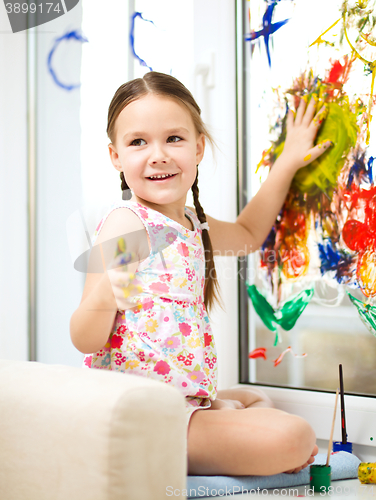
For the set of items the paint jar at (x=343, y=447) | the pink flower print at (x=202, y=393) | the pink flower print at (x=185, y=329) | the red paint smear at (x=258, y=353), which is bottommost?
the paint jar at (x=343, y=447)

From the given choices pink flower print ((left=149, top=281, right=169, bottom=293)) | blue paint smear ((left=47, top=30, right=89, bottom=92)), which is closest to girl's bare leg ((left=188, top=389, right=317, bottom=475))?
pink flower print ((left=149, top=281, right=169, bottom=293))

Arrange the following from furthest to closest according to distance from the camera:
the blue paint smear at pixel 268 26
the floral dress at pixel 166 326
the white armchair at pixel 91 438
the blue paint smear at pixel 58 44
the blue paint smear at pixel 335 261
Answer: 1. the blue paint smear at pixel 58 44
2. the blue paint smear at pixel 268 26
3. the blue paint smear at pixel 335 261
4. the floral dress at pixel 166 326
5. the white armchair at pixel 91 438

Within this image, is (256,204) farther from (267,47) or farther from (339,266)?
(267,47)

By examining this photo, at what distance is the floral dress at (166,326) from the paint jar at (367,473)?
0.88 ft

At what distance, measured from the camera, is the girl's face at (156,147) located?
824 millimetres

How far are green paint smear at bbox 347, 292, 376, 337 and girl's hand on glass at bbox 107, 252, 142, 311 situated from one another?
0.41 metres

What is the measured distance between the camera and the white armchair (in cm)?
47

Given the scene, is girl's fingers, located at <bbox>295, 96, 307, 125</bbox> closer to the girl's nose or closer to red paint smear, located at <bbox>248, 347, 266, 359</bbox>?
the girl's nose

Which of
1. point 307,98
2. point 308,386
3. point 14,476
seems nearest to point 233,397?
point 308,386

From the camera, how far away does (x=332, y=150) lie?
3.04 feet

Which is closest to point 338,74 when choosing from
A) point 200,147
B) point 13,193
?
point 200,147

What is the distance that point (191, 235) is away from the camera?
907 mm

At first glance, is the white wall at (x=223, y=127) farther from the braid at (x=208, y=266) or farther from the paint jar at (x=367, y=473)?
the paint jar at (x=367, y=473)

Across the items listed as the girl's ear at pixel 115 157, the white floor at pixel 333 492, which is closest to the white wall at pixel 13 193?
the girl's ear at pixel 115 157
